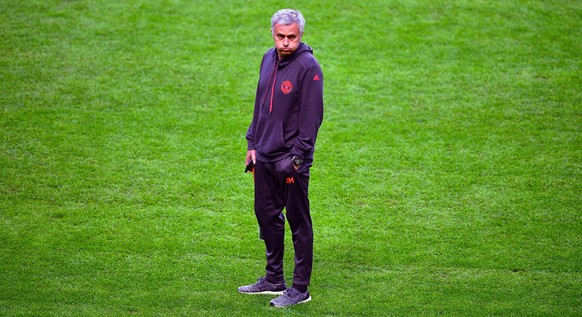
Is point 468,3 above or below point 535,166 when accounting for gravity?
above

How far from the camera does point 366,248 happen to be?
666 cm

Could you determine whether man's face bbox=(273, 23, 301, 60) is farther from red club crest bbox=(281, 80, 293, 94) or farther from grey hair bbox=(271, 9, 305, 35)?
red club crest bbox=(281, 80, 293, 94)

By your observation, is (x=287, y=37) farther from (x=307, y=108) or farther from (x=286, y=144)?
(x=286, y=144)

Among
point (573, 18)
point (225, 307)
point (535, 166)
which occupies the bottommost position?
point (225, 307)

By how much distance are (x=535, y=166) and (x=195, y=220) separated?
3598mm

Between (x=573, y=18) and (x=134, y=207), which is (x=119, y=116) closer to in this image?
(x=134, y=207)

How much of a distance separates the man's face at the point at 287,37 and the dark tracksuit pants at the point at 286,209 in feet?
2.57

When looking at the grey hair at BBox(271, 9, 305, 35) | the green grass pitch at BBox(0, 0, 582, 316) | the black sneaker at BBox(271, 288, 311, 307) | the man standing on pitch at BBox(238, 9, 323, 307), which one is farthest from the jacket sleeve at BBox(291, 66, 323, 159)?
the green grass pitch at BBox(0, 0, 582, 316)

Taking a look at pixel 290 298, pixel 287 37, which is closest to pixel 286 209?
pixel 290 298

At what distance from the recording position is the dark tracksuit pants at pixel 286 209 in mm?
5582

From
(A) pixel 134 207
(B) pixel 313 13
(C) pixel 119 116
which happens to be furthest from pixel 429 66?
(A) pixel 134 207

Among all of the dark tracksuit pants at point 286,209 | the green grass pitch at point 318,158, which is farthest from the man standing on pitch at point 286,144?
the green grass pitch at point 318,158

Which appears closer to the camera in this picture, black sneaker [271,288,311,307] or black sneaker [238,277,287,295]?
black sneaker [271,288,311,307]

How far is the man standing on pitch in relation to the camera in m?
5.45
